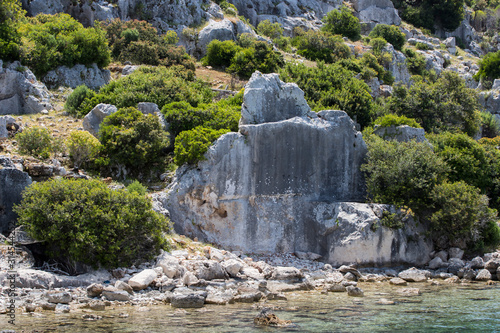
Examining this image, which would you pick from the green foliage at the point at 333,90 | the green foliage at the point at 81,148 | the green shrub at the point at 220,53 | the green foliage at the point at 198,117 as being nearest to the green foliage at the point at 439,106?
the green foliage at the point at 333,90

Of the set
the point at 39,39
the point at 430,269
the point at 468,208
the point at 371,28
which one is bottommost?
the point at 430,269

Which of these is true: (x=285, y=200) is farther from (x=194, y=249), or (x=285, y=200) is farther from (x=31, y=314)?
(x=31, y=314)

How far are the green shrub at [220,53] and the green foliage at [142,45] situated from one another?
2227 mm

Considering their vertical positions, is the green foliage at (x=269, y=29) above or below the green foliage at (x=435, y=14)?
below

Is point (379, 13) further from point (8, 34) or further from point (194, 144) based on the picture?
point (194, 144)

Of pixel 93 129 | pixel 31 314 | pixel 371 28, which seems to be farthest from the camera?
pixel 371 28

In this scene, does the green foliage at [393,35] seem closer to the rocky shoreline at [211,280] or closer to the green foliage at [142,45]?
the green foliage at [142,45]

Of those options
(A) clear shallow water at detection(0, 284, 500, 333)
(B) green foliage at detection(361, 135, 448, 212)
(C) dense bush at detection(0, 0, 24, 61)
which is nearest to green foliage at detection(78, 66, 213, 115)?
(C) dense bush at detection(0, 0, 24, 61)

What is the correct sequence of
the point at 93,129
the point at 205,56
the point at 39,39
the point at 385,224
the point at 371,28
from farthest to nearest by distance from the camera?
1. the point at 371,28
2. the point at 205,56
3. the point at 39,39
4. the point at 93,129
5. the point at 385,224

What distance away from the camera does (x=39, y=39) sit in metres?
29.4

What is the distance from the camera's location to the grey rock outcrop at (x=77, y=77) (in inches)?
1158

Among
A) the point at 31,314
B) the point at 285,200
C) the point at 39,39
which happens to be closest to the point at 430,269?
the point at 285,200

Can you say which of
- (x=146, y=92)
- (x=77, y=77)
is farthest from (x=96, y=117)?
(x=77, y=77)

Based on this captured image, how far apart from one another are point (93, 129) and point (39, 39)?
9217 mm
